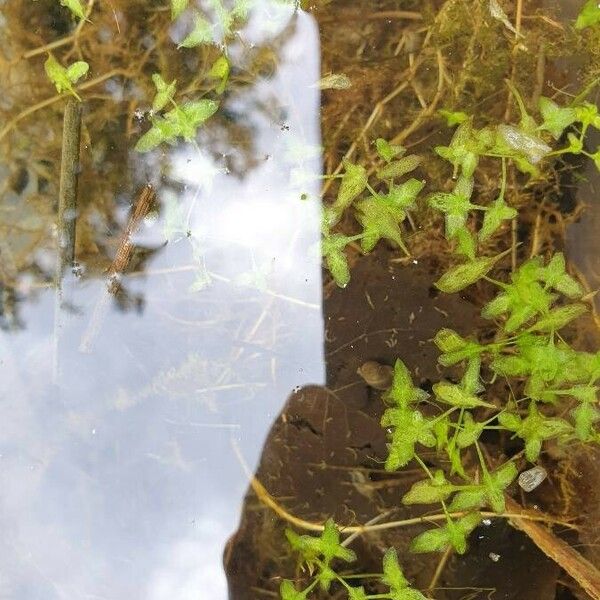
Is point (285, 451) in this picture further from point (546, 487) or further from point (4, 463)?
point (4, 463)

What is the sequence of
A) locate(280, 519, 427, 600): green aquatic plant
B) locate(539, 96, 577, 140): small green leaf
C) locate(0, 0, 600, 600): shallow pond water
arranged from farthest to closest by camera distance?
locate(0, 0, 600, 600): shallow pond water < locate(280, 519, 427, 600): green aquatic plant < locate(539, 96, 577, 140): small green leaf

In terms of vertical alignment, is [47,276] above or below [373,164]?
below

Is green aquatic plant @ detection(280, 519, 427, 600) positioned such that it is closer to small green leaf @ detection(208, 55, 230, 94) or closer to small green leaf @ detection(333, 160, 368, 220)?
small green leaf @ detection(333, 160, 368, 220)

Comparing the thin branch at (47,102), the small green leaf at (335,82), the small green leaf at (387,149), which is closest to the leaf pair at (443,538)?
the small green leaf at (387,149)

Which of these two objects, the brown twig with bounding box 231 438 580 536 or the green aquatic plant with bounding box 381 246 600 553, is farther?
the brown twig with bounding box 231 438 580 536

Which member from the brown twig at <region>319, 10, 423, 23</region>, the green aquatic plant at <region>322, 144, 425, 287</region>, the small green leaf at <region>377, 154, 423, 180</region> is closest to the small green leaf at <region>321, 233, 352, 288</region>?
the green aquatic plant at <region>322, 144, 425, 287</region>

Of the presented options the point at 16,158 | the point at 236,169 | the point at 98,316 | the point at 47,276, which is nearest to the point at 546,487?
the point at 236,169
